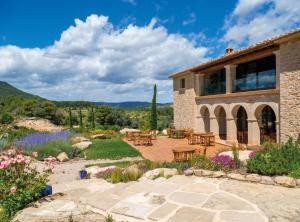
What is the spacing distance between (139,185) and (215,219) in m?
2.89

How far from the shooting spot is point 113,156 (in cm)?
1465

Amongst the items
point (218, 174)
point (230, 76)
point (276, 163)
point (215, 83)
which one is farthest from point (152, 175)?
point (215, 83)

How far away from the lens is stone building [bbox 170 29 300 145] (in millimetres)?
13062

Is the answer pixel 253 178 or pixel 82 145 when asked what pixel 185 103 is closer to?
pixel 82 145

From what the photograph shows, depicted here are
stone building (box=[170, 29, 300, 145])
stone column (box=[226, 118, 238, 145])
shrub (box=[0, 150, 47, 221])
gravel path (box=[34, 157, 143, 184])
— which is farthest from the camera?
stone column (box=[226, 118, 238, 145])

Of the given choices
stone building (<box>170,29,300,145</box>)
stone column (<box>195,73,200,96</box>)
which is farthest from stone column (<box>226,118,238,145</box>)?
stone column (<box>195,73,200,96</box>)

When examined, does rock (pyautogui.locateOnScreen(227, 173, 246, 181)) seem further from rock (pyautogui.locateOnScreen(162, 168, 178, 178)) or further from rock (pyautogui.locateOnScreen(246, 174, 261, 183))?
rock (pyautogui.locateOnScreen(162, 168, 178, 178))

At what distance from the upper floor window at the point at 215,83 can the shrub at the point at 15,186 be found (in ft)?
49.3

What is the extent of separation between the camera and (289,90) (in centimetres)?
1309

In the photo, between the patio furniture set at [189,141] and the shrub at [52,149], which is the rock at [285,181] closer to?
the patio furniture set at [189,141]

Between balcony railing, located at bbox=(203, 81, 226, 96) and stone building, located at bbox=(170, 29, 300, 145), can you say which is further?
balcony railing, located at bbox=(203, 81, 226, 96)

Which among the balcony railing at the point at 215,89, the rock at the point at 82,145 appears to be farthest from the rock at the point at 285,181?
the balcony railing at the point at 215,89

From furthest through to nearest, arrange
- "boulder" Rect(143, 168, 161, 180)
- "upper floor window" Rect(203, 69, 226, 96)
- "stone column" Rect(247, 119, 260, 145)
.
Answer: "upper floor window" Rect(203, 69, 226, 96)
"stone column" Rect(247, 119, 260, 145)
"boulder" Rect(143, 168, 161, 180)

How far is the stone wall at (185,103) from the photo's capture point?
2341 centimetres
